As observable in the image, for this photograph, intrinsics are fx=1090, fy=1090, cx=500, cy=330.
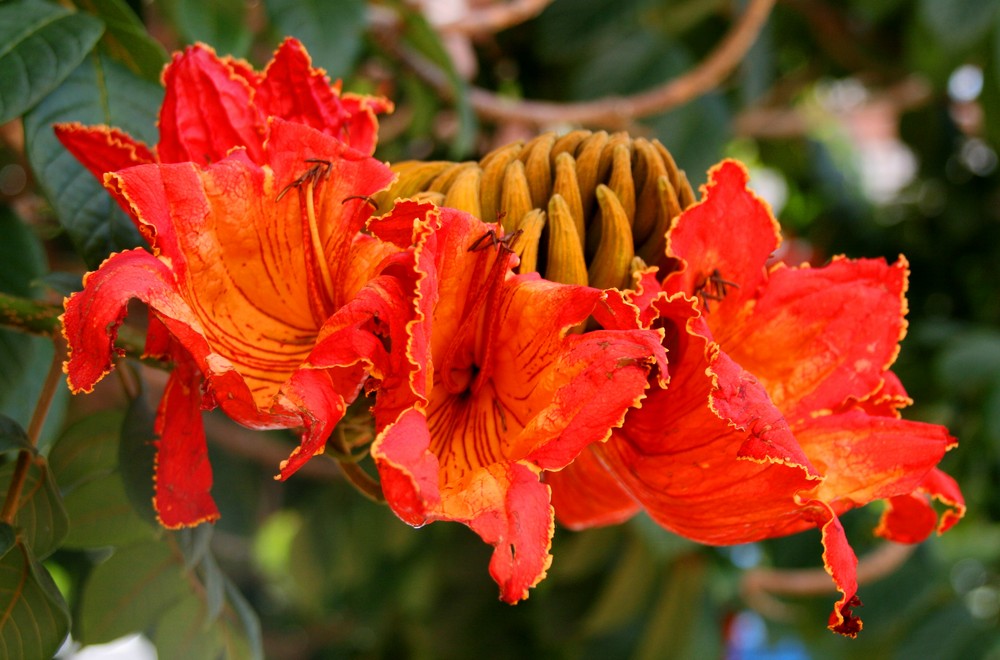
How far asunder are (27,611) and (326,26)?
57 centimetres

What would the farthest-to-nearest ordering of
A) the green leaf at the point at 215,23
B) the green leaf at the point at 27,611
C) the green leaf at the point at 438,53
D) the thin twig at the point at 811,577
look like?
the thin twig at the point at 811,577 → the green leaf at the point at 438,53 → the green leaf at the point at 215,23 → the green leaf at the point at 27,611

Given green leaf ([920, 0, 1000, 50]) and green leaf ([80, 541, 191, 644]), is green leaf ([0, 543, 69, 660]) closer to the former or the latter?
green leaf ([80, 541, 191, 644])

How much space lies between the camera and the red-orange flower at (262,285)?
1.47ft

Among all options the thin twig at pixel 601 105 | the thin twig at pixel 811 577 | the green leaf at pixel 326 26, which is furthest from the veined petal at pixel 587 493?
the thin twig at pixel 811 577

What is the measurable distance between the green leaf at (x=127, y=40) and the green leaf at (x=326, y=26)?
0.72 ft

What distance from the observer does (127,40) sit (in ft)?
2.27

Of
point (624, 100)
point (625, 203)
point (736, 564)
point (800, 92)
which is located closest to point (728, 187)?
point (625, 203)

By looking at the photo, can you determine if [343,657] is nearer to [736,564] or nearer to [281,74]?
[736,564]

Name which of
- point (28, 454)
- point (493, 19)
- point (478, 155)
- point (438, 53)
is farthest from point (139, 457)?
point (478, 155)

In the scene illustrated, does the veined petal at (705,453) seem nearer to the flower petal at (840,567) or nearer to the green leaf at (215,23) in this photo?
the flower petal at (840,567)

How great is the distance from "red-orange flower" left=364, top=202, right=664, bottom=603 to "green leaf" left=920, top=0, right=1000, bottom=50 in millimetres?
1051

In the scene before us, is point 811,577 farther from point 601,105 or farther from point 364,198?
point 364,198

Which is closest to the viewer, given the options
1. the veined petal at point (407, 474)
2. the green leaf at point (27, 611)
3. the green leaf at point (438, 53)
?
the veined petal at point (407, 474)

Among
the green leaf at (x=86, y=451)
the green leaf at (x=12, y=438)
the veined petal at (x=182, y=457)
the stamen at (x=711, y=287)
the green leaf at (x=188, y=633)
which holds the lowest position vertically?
the green leaf at (x=188, y=633)
